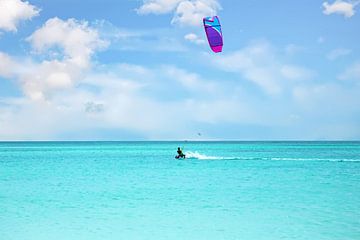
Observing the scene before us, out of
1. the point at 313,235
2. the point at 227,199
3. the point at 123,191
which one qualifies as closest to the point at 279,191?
the point at 227,199

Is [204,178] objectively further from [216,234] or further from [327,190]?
[216,234]

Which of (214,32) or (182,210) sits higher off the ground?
(214,32)

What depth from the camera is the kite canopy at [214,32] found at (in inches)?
735

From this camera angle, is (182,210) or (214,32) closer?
(182,210)

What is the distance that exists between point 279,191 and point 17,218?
1047cm

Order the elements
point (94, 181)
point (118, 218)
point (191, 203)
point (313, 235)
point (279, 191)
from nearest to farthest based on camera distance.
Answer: point (313, 235) → point (118, 218) → point (191, 203) → point (279, 191) → point (94, 181)

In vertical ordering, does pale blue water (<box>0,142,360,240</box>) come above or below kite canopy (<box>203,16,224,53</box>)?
below

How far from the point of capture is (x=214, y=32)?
18.9m

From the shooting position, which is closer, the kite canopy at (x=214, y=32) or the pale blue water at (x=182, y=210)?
the pale blue water at (x=182, y=210)

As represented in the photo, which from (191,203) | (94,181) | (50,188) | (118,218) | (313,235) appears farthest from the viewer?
(94,181)

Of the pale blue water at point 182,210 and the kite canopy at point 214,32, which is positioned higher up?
the kite canopy at point 214,32

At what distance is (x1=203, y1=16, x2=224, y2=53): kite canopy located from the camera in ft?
61.3

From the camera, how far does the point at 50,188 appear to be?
A: 1989 cm

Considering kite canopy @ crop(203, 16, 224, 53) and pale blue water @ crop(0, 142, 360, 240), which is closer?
pale blue water @ crop(0, 142, 360, 240)
